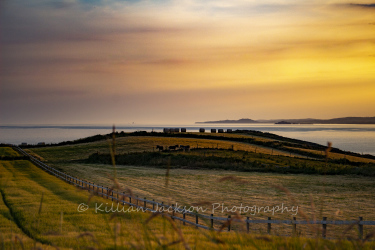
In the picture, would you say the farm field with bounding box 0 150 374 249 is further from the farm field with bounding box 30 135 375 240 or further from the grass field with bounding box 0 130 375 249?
the farm field with bounding box 30 135 375 240

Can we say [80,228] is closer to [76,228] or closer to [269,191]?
[76,228]

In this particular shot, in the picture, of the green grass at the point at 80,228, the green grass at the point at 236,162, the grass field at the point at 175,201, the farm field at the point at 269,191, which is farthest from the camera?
the green grass at the point at 236,162

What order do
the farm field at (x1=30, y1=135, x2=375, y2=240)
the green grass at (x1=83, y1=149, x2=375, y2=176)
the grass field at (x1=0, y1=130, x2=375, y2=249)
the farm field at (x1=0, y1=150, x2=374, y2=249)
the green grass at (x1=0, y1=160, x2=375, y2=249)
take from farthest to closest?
the green grass at (x1=83, y1=149, x2=375, y2=176), the farm field at (x1=30, y1=135, x2=375, y2=240), the grass field at (x1=0, y1=130, x2=375, y2=249), the farm field at (x1=0, y1=150, x2=374, y2=249), the green grass at (x1=0, y1=160, x2=375, y2=249)

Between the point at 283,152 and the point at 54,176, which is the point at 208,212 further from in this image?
the point at 283,152

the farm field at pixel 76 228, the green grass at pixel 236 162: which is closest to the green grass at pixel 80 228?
the farm field at pixel 76 228

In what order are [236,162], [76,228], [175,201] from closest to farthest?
1. [76,228]
2. [175,201]
3. [236,162]

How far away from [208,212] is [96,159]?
47400 mm

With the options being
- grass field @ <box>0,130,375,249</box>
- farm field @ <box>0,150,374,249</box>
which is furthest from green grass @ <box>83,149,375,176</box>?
farm field @ <box>0,150,374,249</box>

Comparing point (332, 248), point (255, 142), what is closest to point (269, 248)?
point (332, 248)

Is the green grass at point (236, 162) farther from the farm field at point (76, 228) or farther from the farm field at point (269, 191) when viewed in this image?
the farm field at point (76, 228)

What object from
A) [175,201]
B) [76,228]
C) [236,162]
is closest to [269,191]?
[175,201]

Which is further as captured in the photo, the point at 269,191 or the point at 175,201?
the point at 269,191

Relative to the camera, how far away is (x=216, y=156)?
197 feet

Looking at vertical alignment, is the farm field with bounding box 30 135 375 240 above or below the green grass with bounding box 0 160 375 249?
below
